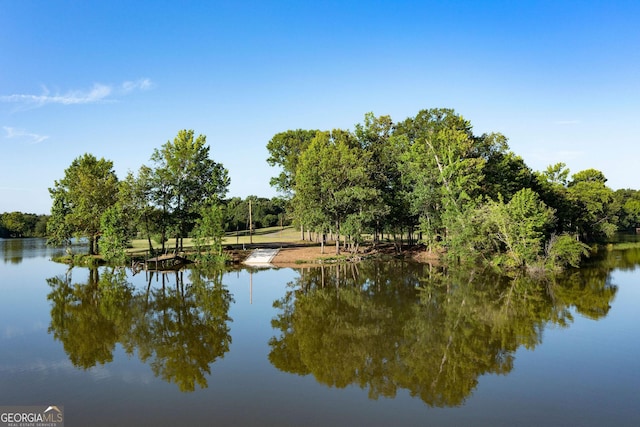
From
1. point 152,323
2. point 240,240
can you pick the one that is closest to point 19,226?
point 240,240

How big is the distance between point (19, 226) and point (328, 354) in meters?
134

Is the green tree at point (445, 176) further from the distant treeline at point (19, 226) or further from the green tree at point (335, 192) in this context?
the distant treeline at point (19, 226)

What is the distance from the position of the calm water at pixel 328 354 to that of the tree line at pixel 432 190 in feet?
32.0

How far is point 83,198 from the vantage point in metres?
49.7

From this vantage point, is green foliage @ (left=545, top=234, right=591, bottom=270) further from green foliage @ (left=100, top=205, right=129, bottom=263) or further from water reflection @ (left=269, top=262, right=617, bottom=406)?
green foliage @ (left=100, top=205, right=129, bottom=263)

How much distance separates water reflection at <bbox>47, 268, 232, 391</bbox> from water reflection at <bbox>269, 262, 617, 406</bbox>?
309 centimetres

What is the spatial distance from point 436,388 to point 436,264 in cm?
3186

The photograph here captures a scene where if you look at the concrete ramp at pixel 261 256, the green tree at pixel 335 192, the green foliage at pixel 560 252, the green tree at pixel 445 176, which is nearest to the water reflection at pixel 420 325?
the green foliage at pixel 560 252

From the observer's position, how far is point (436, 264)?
142ft

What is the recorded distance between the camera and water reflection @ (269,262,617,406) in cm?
1378

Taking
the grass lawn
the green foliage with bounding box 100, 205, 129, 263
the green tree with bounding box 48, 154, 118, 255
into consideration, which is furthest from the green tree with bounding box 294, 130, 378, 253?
the green tree with bounding box 48, 154, 118, 255

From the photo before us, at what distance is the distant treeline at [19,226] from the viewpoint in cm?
11881

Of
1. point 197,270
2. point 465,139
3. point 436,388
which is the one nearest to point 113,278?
point 197,270

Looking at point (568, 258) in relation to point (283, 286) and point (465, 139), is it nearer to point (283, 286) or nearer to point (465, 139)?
point (465, 139)
